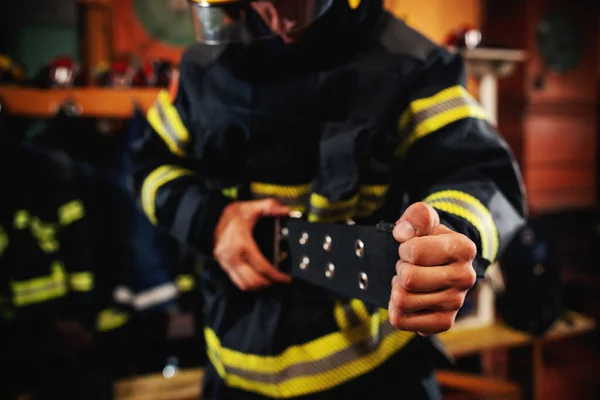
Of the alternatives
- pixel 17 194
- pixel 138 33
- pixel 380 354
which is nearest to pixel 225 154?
pixel 380 354

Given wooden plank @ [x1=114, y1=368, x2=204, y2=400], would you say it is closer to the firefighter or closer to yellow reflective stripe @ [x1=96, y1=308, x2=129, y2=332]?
yellow reflective stripe @ [x1=96, y1=308, x2=129, y2=332]

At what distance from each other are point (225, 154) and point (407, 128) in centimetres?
28

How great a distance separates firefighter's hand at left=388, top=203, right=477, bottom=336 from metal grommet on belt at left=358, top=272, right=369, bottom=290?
0.05 m

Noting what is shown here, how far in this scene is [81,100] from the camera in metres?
1.67

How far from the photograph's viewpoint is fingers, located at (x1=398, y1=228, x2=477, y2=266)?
0.40 metres

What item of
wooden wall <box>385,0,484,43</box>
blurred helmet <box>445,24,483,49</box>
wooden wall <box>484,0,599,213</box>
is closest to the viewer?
blurred helmet <box>445,24,483,49</box>

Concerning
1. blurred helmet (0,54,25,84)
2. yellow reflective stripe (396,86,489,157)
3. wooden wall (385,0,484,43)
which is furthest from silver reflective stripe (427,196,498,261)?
wooden wall (385,0,484,43)

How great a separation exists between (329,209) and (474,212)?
0.19 meters

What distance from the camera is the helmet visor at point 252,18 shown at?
2.21 feet

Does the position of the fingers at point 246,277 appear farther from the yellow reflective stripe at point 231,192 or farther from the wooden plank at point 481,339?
the wooden plank at point 481,339

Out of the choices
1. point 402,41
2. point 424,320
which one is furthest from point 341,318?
point 402,41

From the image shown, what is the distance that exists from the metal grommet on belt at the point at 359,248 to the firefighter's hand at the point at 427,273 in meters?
0.06

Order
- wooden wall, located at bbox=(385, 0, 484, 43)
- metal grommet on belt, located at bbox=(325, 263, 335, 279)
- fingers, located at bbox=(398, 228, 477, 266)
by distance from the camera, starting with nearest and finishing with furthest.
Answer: fingers, located at bbox=(398, 228, 477, 266), metal grommet on belt, located at bbox=(325, 263, 335, 279), wooden wall, located at bbox=(385, 0, 484, 43)

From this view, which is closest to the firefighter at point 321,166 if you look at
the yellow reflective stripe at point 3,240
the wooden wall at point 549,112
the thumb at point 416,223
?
the thumb at point 416,223
